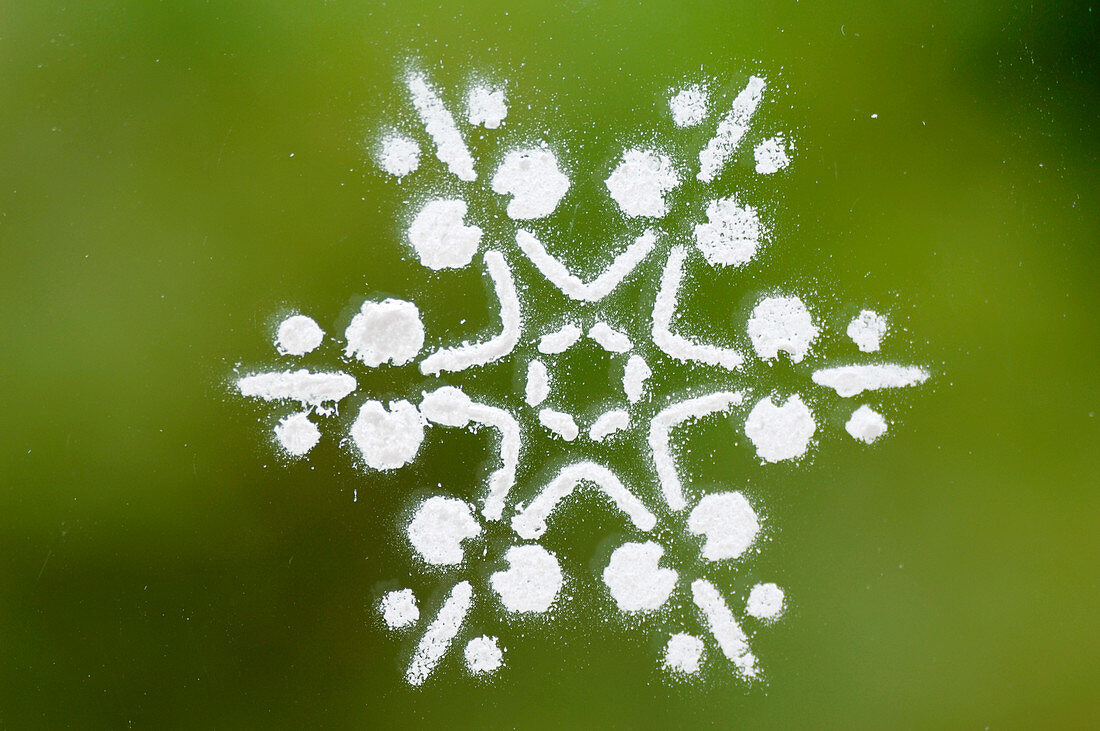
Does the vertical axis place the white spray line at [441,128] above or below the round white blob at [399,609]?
above

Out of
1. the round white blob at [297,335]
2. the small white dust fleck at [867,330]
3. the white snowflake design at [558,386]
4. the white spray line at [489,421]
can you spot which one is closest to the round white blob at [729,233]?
the white snowflake design at [558,386]

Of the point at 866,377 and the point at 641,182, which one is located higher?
the point at 641,182

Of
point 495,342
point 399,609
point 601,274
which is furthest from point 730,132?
point 399,609

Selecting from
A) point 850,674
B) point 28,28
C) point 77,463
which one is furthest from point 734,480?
point 28,28

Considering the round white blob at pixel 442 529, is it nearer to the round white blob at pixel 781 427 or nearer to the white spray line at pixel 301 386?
the white spray line at pixel 301 386

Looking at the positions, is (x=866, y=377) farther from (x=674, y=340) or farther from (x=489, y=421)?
(x=489, y=421)

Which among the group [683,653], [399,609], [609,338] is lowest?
[683,653]
